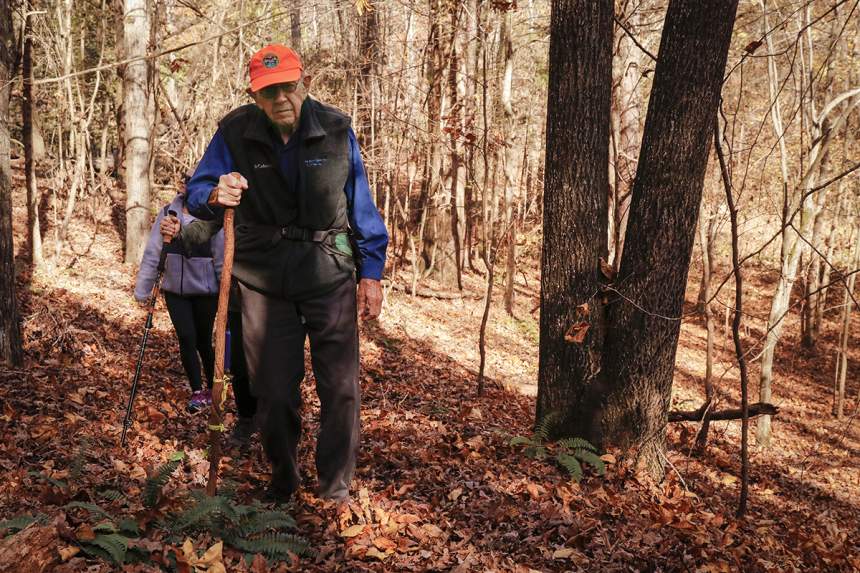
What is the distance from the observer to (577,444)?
5277 millimetres

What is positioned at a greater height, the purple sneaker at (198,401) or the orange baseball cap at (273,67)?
the orange baseball cap at (273,67)

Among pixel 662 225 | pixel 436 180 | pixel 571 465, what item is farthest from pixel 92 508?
pixel 436 180

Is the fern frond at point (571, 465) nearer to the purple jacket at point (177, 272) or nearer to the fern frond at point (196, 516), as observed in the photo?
the fern frond at point (196, 516)

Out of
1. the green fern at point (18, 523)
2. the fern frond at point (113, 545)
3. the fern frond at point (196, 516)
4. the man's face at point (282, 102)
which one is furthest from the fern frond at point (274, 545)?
the man's face at point (282, 102)

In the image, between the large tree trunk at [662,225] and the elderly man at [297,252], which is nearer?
the elderly man at [297,252]

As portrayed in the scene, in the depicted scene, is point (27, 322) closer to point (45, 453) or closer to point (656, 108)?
point (45, 453)

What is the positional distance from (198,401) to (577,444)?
3.37 metres

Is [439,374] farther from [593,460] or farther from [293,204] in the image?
[293,204]

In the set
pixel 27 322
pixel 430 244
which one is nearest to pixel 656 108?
pixel 27 322

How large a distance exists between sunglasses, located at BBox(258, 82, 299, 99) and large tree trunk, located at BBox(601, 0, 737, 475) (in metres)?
2.57

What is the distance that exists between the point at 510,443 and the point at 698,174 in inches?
96.7

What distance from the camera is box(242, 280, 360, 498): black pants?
13.5 ft

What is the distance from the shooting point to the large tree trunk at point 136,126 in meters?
12.2

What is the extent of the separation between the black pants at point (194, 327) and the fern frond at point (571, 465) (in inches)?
123
